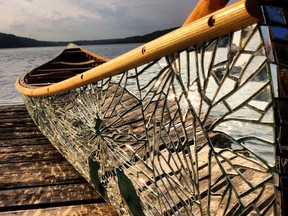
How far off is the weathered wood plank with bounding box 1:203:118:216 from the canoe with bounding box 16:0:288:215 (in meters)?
0.21

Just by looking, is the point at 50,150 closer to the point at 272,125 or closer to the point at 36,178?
the point at 36,178

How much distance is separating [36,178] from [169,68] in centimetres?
212

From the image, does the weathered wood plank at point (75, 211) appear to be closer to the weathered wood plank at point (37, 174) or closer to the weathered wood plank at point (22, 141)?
the weathered wood plank at point (37, 174)

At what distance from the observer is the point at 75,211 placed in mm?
2348

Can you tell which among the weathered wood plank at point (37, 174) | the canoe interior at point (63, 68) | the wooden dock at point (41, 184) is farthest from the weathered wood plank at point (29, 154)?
the canoe interior at point (63, 68)

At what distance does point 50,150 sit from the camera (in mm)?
3771

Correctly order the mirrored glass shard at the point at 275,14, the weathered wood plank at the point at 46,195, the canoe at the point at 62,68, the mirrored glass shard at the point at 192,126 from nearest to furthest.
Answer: the mirrored glass shard at the point at 275,14
the mirrored glass shard at the point at 192,126
the weathered wood plank at the point at 46,195
the canoe at the point at 62,68

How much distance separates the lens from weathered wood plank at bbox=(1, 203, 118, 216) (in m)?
2.32

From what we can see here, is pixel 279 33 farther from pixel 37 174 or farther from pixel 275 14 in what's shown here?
pixel 37 174

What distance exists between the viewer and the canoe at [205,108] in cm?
80

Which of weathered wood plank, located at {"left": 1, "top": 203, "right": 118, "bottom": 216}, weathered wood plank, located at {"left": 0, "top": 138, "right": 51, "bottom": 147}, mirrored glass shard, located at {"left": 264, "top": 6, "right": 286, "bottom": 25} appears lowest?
weathered wood plank, located at {"left": 0, "top": 138, "right": 51, "bottom": 147}

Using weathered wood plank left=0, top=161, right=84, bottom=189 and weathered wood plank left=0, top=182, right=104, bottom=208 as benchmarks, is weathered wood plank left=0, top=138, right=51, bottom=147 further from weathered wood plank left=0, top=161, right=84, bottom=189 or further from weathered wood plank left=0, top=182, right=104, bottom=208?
Answer: weathered wood plank left=0, top=182, right=104, bottom=208

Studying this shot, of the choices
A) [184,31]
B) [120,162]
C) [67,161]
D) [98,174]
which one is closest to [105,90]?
[120,162]

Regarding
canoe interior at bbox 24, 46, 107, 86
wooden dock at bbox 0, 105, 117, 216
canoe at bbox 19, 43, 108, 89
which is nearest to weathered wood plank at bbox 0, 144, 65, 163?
wooden dock at bbox 0, 105, 117, 216
